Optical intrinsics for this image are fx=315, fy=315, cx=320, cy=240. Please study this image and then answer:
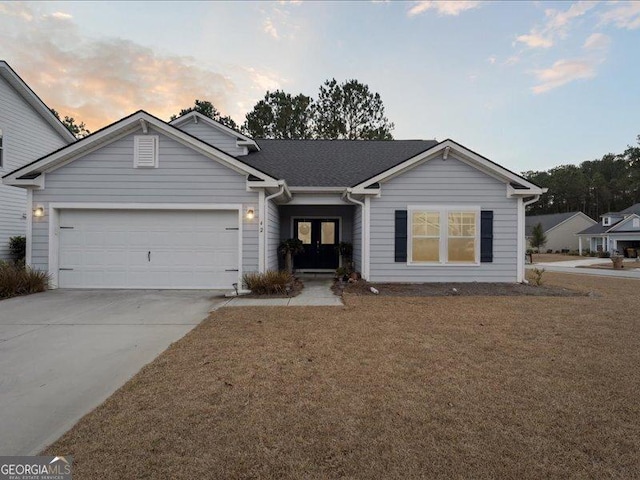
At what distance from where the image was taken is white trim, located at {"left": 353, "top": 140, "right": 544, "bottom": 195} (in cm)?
918

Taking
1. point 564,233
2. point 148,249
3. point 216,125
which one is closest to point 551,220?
point 564,233

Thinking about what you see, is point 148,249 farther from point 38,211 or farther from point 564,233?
point 564,233

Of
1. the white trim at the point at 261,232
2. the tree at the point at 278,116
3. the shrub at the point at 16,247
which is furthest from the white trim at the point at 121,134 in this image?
the tree at the point at 278,116

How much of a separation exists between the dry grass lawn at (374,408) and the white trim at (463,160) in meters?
5.25

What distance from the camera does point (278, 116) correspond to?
2947 cm

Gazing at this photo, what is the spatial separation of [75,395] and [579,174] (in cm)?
7229

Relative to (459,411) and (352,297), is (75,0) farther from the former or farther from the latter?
(459,411)

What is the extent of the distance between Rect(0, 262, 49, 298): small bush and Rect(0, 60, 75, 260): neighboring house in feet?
14.5

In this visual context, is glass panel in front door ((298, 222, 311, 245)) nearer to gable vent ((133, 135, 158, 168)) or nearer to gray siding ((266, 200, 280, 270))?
gray siding ((266, 200, 280, 270))

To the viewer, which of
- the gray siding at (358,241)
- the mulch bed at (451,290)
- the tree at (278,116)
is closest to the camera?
the mulch bed at (451,290)

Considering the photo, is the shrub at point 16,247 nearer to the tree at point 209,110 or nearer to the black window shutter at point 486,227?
the black window shutter at point 486,227

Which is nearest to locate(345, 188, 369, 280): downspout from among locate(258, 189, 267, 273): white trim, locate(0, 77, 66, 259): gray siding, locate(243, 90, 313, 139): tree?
locate(258, 189, 267, 273): white trim

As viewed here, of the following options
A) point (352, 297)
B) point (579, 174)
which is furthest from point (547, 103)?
point (579, 174)

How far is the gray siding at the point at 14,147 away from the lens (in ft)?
37.3
